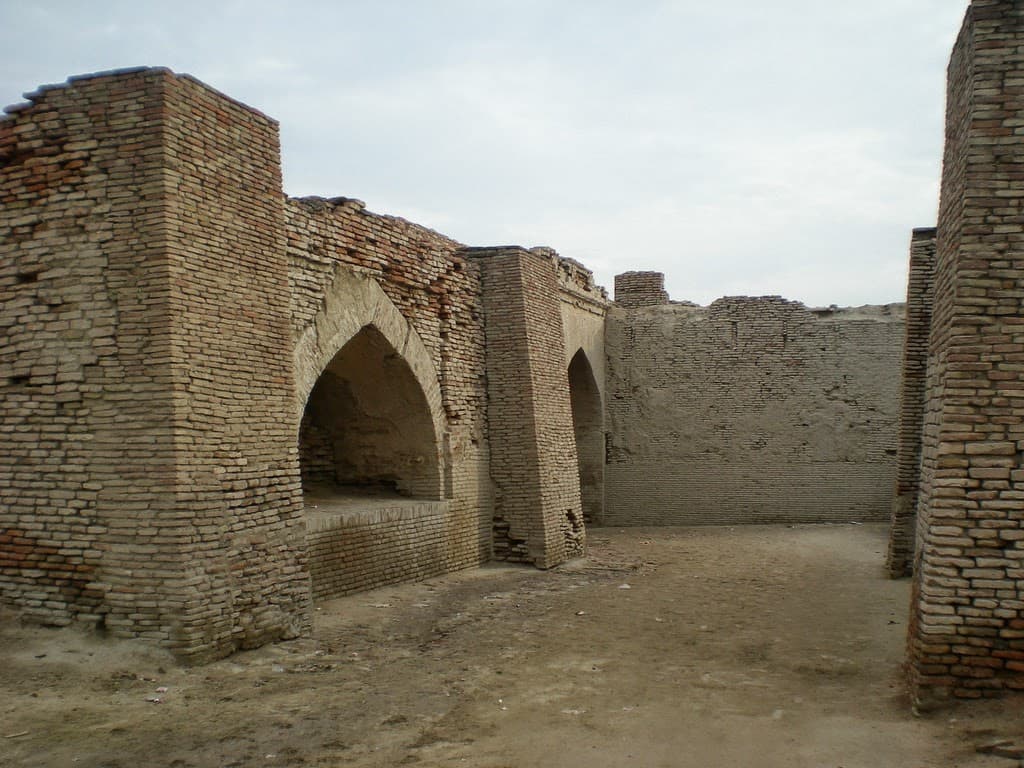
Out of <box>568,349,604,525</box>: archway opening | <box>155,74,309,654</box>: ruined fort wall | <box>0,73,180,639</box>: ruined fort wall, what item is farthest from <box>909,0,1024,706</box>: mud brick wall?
<box>568,349,604,525</box>: archway opening

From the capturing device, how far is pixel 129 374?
587cm

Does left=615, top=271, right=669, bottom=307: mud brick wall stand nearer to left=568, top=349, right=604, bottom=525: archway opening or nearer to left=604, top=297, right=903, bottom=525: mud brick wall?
left=604, top=297, right=903, bottom=525: mud brick wall

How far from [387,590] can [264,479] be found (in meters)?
2.63

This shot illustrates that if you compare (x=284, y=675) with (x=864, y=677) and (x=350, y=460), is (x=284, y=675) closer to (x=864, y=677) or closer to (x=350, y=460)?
(x=864, y=677)

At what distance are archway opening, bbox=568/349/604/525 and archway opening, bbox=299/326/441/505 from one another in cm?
599

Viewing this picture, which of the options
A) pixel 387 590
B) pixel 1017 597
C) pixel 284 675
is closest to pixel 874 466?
pixel 387 590

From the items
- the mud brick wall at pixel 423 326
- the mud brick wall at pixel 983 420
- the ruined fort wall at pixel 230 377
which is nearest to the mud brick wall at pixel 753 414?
the mud brick wall at pixel 423 326

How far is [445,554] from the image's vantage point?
989 centimetres

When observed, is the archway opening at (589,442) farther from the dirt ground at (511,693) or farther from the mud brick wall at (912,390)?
the dirt ground at (511,693)

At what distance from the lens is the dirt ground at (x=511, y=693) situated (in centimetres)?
444

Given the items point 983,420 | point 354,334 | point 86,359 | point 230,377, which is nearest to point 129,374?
point 86,359

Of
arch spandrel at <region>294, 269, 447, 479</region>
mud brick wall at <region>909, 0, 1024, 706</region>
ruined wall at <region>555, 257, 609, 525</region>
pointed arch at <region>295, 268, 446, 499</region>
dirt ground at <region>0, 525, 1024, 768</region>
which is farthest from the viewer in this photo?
ruined wall at <region>555, 257, 609, 525</region>

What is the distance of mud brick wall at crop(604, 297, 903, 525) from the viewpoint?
15.3m

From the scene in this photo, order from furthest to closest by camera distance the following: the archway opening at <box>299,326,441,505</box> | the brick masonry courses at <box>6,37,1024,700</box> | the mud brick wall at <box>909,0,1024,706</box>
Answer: the archway opening at <box>299,326,441,505</box> → the brick masonry courses at <box>6,37,1024,700</box> → the mud brick wall at <box>909,0,1024,706</box>
